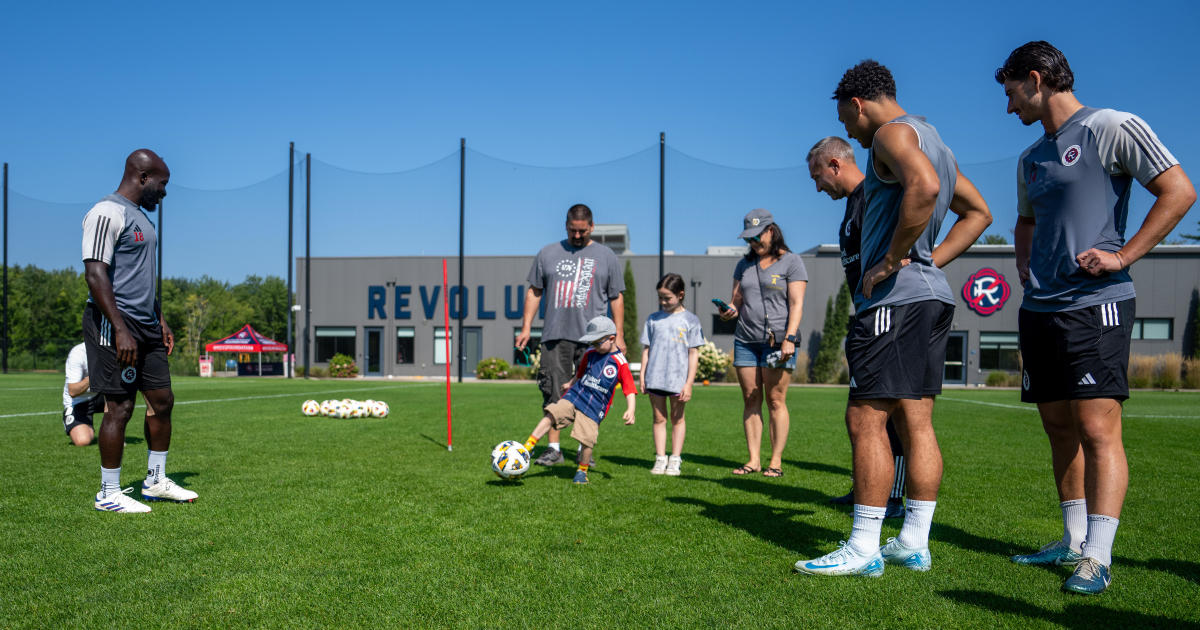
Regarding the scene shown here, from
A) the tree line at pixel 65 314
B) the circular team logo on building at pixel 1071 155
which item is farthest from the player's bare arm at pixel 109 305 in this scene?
the tree line at pixel 65 314

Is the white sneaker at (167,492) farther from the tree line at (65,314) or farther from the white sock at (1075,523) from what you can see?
the tree line at (65,314)

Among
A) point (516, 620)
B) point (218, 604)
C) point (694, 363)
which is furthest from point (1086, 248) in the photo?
point (218, 604)

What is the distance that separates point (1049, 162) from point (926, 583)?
171 cm

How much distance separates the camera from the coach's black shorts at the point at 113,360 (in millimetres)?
3934

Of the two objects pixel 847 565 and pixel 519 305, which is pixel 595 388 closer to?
pixel 847 565

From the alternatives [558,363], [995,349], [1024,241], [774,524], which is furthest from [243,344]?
[1024,241]

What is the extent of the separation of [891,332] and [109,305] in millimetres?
3746

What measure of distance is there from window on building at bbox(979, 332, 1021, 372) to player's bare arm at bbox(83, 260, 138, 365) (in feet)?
106

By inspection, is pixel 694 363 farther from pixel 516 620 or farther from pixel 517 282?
pixel 517 282

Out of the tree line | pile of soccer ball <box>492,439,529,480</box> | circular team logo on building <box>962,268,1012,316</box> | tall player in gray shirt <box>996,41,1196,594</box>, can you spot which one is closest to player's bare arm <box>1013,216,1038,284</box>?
tall player in gray shirt <box>996,41,1196,594</box>

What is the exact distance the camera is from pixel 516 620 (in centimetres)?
235

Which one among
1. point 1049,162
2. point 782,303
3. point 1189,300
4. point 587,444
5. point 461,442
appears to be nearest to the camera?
point 1049,162

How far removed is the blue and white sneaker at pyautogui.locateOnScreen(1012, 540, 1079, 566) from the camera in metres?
3.01

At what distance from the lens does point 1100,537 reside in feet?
9.02
